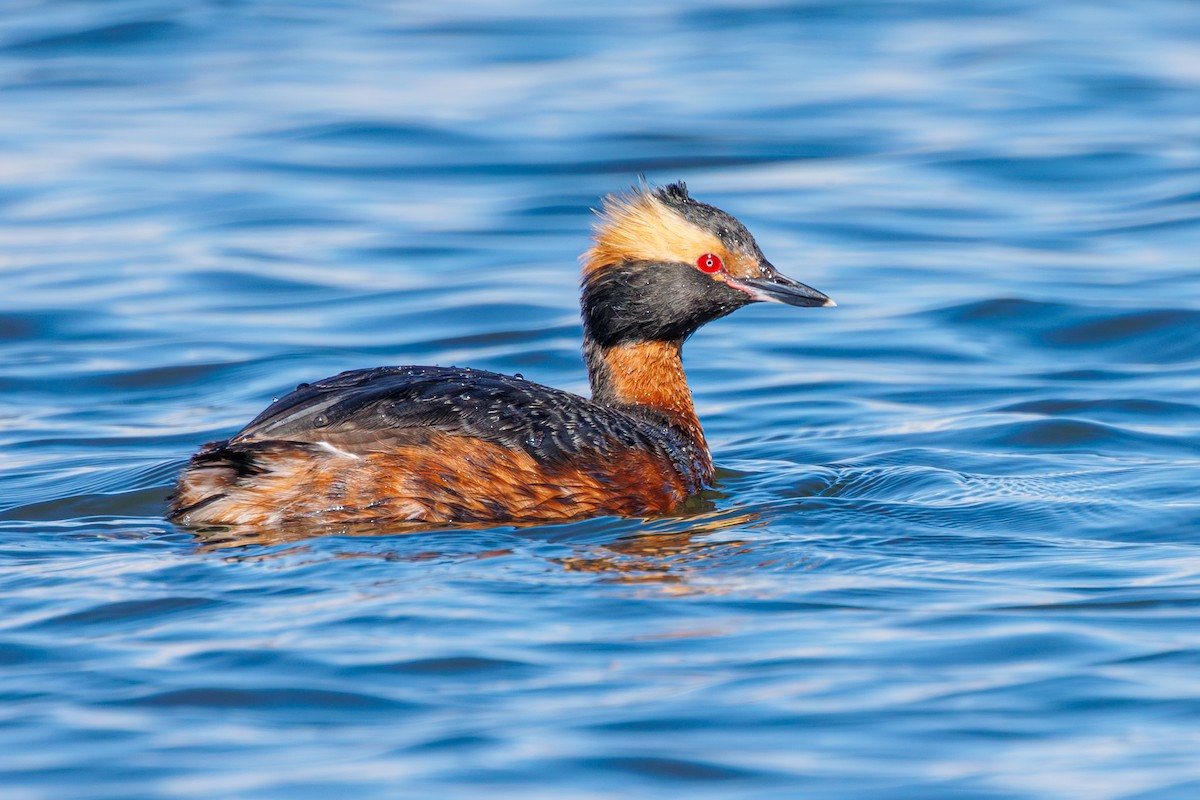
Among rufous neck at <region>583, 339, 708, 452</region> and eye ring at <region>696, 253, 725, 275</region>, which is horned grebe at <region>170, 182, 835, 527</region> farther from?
rufous neck at <region>583, 339, 708, 452</region>

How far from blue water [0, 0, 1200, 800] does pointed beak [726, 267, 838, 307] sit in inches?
29.8

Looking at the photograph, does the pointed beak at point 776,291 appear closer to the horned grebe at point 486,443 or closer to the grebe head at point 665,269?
the grebe head at point 665,269

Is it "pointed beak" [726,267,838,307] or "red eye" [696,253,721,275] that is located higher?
"red eye" [696,253,721,275]

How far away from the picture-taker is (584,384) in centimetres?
1097

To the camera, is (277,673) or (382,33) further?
(382,33)

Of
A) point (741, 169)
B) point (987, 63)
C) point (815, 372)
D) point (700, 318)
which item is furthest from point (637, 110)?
point (700, 318)

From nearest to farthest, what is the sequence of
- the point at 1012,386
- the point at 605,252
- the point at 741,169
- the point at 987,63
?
the point at 605,252 → the point at 1012,386 → the point at 741,169 → the point at 987,63

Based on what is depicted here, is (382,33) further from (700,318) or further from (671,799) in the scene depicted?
(671,799)

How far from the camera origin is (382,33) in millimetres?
19203

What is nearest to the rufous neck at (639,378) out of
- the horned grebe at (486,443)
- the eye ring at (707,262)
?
the horned grebe at (486,443)

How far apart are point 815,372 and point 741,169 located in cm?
463

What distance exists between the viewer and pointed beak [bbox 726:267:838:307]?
908 centimetres

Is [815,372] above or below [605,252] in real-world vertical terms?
below

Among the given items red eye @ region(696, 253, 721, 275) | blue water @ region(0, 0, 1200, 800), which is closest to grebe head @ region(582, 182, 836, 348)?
red eye @ region(696, 253, 721, 275)
